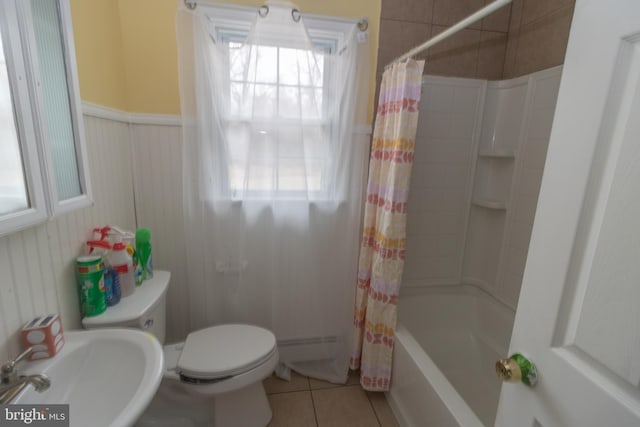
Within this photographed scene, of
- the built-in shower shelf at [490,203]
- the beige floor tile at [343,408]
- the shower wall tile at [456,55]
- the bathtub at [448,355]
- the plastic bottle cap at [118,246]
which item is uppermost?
the shower wall tile at [456,55]

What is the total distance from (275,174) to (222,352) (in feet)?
2.92

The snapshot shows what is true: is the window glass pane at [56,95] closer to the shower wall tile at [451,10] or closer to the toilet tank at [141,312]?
the toilet tank at [141,312]

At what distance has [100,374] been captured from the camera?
88 centimetres

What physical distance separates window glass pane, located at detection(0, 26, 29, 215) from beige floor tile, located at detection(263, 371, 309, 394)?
58.7 inches

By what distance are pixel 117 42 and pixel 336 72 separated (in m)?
1.04

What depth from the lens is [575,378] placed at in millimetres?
520

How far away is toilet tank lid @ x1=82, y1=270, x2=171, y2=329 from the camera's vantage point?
104 centimetres

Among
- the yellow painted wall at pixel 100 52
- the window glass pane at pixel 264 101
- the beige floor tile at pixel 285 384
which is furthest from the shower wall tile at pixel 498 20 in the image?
the beige floor tile at pixel 285 384

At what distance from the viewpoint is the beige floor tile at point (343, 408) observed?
1.51m

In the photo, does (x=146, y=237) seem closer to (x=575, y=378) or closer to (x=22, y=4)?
(x=22, y=4)

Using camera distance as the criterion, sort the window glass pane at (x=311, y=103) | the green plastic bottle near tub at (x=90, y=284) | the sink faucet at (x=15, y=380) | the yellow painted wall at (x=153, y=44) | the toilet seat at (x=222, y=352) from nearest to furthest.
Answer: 1. the sink faucet at (x=15, y=380)
2. the green plastic bottle near tub at (x=90, y=284)
3. the toilet seat at (x=222, y=352)
4. the yellow painted wall at (x=153, y=44)
5. the window glass pane at (x=311, y=103)

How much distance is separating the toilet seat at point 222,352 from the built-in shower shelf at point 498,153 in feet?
5.41

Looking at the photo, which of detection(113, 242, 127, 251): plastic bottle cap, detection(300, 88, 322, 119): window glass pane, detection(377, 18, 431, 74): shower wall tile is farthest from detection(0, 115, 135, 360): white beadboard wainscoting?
detection(377, 18, 431, 74): shower wall tile

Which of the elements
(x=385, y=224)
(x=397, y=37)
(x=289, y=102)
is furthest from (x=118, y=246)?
(x=397, y=37)
